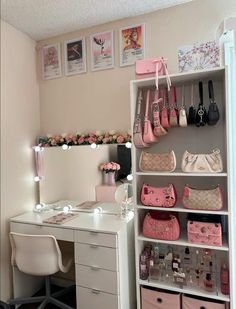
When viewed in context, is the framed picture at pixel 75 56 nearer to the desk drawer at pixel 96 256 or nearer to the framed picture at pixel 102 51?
the framed picture at pixel 102 51

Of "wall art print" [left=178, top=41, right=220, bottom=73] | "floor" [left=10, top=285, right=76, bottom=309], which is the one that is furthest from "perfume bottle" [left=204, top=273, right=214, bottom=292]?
"wall art print" [left=178, top=41, right=220, bottom=73]

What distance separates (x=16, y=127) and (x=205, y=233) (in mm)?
1846

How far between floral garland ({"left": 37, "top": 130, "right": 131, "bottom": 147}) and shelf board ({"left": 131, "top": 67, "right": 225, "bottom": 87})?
1.73 ft

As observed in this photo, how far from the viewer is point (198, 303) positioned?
1663 mm

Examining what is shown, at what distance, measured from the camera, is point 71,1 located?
77.0 inches

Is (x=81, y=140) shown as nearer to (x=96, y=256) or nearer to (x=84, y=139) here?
(x=84, y=139)

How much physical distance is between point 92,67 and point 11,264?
6.37 feet

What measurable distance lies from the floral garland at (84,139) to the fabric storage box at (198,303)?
50.5 inches

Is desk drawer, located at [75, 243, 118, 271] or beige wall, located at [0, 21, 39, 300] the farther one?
beige wall, located at [0, 21, 39, 300]

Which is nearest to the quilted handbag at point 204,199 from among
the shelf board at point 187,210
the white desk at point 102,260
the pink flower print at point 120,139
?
the shelf board at point 187,210

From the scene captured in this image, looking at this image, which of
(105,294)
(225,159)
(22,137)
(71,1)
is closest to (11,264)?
(105,294)

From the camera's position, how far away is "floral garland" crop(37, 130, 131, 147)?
2.19 metres

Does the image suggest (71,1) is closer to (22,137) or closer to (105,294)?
(22,137)

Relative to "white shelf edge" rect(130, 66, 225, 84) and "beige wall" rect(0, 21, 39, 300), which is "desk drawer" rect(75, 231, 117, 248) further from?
"white shelf edge" rect(130, 66, 225, 84)
